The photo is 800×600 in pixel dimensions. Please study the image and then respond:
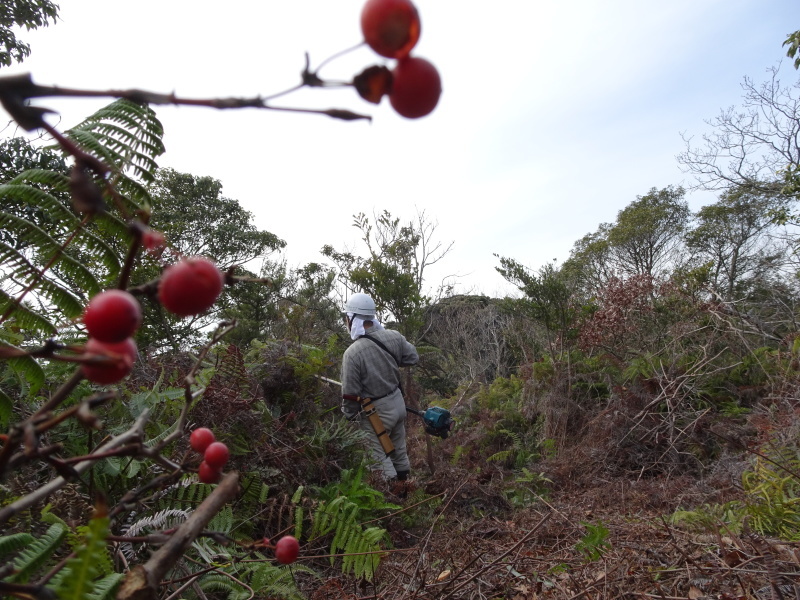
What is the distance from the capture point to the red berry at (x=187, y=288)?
14.0 inches

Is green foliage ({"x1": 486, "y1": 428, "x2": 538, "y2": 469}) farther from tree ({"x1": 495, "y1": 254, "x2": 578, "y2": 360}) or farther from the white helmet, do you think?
the white helmet

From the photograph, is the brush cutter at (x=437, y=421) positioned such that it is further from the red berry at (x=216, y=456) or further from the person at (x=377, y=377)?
the red berry at (x=216, y=456)

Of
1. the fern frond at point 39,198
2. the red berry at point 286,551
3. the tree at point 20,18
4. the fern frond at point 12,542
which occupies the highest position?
the tree at point 20,18

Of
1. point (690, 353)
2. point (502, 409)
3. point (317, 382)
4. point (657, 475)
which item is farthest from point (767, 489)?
point (502, 409)

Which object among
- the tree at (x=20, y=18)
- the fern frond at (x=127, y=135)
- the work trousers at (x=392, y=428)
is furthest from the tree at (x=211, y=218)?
the fern frond at (x=127, y=135)

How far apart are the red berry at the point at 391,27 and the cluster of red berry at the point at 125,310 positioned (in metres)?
0.19

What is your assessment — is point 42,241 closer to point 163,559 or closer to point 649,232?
point 163,559

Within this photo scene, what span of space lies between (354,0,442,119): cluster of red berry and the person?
400 cm

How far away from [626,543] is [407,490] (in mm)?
2048

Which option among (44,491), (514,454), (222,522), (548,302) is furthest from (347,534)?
(548,302)

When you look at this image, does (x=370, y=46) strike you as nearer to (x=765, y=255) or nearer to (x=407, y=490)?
(x=407, y=490)

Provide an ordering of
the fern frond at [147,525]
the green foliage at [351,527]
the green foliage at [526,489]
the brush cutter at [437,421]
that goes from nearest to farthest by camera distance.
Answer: the fern frond at [147,525]
the green foliage at [351,527]
the green foliage at [526,489]
the brush cutter at [437,421]

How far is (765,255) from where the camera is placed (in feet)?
49.3

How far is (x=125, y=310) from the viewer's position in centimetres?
35
